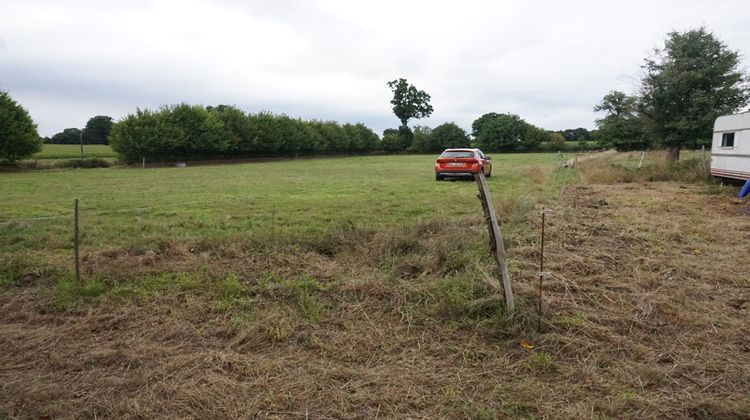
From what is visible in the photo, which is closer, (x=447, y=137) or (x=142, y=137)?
(x=142, y=137)

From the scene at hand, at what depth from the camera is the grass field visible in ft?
9.44

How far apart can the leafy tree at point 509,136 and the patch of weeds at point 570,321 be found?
8629 cm

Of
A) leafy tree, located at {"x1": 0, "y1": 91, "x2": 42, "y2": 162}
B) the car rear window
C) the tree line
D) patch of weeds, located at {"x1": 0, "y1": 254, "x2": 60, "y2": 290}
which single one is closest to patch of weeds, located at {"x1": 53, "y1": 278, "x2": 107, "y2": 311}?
patch of weeds, located at {"x1": 0, "y1": 254, "x2": 60, "y2": 290}

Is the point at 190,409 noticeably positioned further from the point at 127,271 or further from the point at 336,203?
the point at 336,203

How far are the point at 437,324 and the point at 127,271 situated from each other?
3491mm

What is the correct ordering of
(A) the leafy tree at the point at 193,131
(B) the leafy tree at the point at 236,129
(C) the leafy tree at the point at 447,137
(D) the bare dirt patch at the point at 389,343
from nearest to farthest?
(D) the bare dirt patch at the point at 389,343
(A) the leafy tree at the point at 193,131
(B) the leafy tree at the point at 236,129
(C) the leafy tree at the point at 447,137

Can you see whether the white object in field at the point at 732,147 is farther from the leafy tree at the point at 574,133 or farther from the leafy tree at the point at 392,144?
the leafy tree at the point at 574,133

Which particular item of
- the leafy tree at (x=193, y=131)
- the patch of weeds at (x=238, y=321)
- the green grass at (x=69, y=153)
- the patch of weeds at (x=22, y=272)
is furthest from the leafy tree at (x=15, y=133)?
the patch of weeds at (x=238, y=321)

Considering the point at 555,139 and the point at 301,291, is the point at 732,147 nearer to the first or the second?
the point at 301,291

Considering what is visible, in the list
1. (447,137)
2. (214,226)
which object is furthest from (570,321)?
(447,137)

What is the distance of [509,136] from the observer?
8731cm

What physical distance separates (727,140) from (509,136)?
242ft

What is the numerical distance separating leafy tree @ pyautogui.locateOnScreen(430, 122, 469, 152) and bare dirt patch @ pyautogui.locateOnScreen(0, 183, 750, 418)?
77481 millimetres

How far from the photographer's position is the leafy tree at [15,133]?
104 feet
